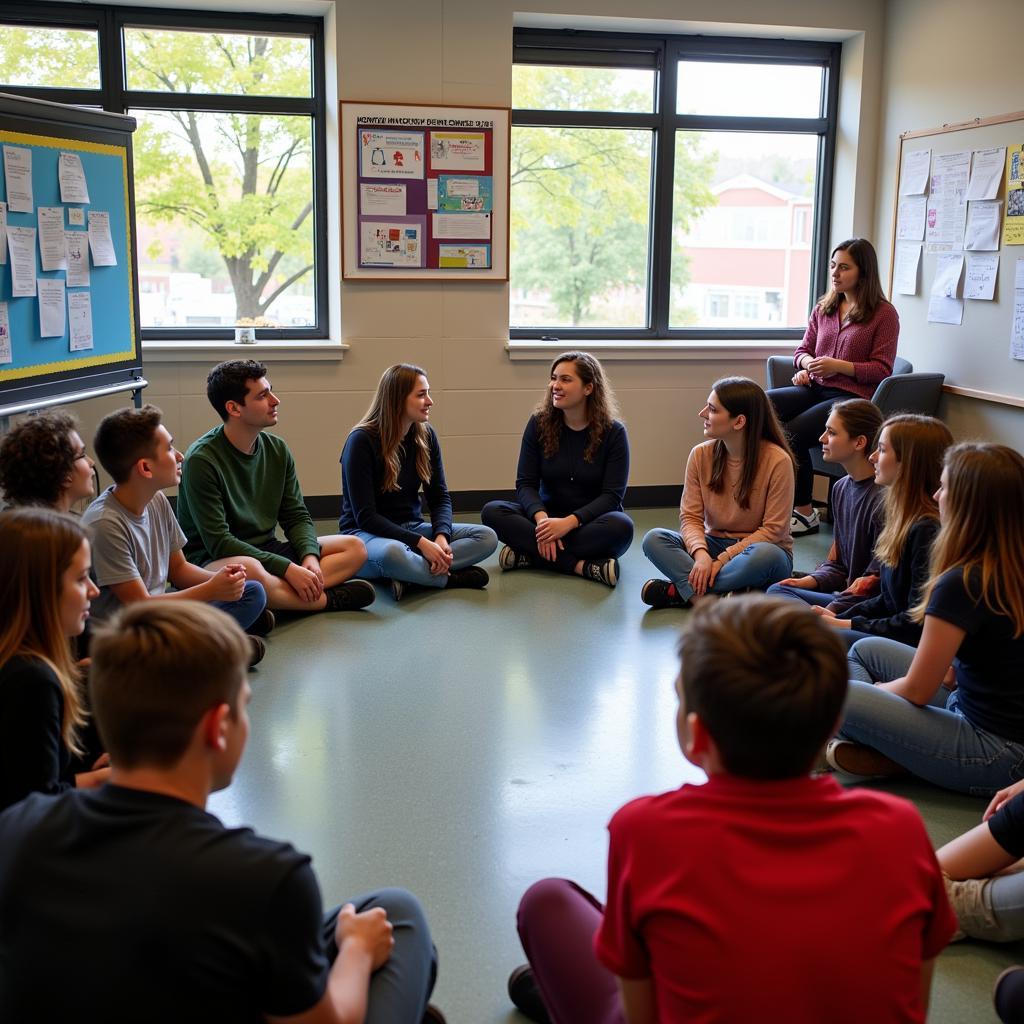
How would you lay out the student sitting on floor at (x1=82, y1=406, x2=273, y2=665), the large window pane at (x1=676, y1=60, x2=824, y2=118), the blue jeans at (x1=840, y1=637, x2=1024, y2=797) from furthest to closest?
1. the large window pane at (x1=676, y1=60, x2=824, y2=118)
2. the student sitting on floor at (x1=82, y1=406, x2=273, y2=665)
3. the blue jeans at (x1=840, y1=637, x2=1024, y2=797)

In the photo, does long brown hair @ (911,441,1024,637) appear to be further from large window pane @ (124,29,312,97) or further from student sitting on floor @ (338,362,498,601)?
large window pane @ (124,29,312,97)

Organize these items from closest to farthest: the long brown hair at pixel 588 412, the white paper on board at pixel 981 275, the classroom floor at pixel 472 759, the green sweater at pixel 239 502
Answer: the classroom floor at pixel 472 759, the green sweater at pixel 239 502, the long brown hair at pixel 588 412, the white paper on board at pixel 981 275

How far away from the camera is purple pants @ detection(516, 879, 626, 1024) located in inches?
60.1

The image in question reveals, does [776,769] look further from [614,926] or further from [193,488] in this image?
[193,488]

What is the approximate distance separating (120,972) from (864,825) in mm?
775

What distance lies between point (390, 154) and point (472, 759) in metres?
3.53

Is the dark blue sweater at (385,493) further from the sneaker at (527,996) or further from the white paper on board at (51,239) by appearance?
the sneaker at (527,996)

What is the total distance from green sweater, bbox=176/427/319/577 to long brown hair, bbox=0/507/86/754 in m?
1.96

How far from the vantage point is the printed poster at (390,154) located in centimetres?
553

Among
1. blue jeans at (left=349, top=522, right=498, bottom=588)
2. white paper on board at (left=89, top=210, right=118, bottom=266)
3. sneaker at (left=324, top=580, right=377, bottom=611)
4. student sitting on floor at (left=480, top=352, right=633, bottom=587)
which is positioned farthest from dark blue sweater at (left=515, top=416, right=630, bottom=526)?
white paper on board at (left=89, top=210, right=118, bottom=266)

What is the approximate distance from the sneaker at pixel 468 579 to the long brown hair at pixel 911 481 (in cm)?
182

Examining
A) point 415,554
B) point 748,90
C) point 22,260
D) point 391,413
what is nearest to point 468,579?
point 415,554

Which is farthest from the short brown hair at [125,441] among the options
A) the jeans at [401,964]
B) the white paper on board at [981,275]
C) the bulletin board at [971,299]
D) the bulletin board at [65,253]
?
the white paper on board at [981,275]

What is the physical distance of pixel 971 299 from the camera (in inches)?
206
